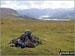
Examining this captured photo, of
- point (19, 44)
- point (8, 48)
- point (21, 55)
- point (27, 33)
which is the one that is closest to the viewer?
point (21, 55)

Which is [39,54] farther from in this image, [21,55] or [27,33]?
[27,33]

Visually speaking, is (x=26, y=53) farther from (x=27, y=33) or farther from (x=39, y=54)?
(x=27, y=33)

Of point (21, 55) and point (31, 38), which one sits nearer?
point (21, 55)

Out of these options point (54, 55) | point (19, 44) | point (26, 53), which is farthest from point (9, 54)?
point (54, 55)

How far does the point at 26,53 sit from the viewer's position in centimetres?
3984

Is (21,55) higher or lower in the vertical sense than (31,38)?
lower

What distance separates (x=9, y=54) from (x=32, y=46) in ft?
28.9

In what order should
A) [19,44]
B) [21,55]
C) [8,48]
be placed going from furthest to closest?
[19,44]
[8,48]
[21,55]

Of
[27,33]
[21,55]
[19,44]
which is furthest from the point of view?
[27,33]

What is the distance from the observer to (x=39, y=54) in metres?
39.5

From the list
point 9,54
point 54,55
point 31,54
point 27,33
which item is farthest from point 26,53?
point 27,33

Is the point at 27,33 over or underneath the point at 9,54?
over

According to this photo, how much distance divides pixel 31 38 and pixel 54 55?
14.3m

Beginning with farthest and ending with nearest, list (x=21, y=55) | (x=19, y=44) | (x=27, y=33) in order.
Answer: (x=27, y=33), (x=19, y=44), (x=21, y=55)
